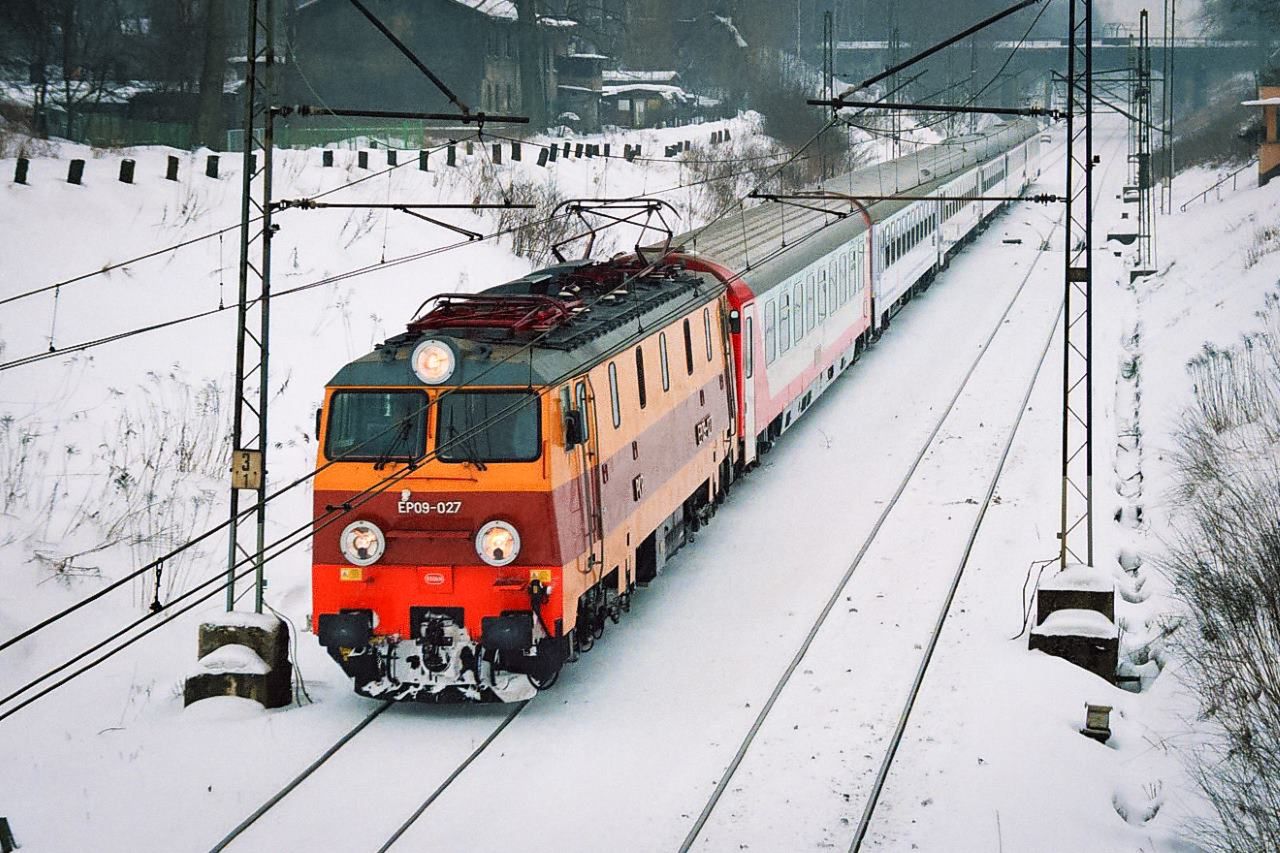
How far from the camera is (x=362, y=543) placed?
1389 cm

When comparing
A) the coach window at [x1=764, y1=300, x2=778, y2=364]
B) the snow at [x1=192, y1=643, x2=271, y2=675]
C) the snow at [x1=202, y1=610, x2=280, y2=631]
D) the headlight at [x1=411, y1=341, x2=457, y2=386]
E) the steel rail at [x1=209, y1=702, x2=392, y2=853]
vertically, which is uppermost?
the headlight at [x1=411, y1=341, x2=457, y2=386]

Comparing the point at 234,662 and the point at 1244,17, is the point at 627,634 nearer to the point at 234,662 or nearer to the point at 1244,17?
the point at 234,662

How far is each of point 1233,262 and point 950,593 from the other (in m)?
22.8

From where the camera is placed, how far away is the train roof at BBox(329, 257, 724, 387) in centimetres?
1384

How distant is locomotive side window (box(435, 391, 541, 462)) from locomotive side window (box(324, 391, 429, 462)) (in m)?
0.19

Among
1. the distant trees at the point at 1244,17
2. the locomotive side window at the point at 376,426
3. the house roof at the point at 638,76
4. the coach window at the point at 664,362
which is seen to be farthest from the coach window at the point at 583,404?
the house roof at the point at 638,76

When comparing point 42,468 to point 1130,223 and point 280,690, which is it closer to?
point 280,690

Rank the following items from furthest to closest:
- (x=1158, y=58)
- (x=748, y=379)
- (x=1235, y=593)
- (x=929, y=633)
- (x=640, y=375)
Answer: (x=1158, y=58)
(x=748, y=379)
(x=929, y=633)
(x=640, y=375)
(x=1235, y=593)

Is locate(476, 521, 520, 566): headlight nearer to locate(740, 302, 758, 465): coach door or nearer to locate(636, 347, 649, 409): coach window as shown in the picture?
locate(636, 347, 649, 409): coach window

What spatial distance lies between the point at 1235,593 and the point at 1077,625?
1485mm

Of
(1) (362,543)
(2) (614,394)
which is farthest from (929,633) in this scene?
(1) (362,543)

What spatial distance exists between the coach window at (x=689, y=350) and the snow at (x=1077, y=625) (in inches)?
197

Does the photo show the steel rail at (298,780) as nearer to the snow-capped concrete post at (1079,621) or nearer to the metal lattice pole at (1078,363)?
the snow-capped concrete post at (1079,621)

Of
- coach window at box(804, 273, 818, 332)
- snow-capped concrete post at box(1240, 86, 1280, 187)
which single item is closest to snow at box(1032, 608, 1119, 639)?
coach window at box(804, 273, 818, 332)
